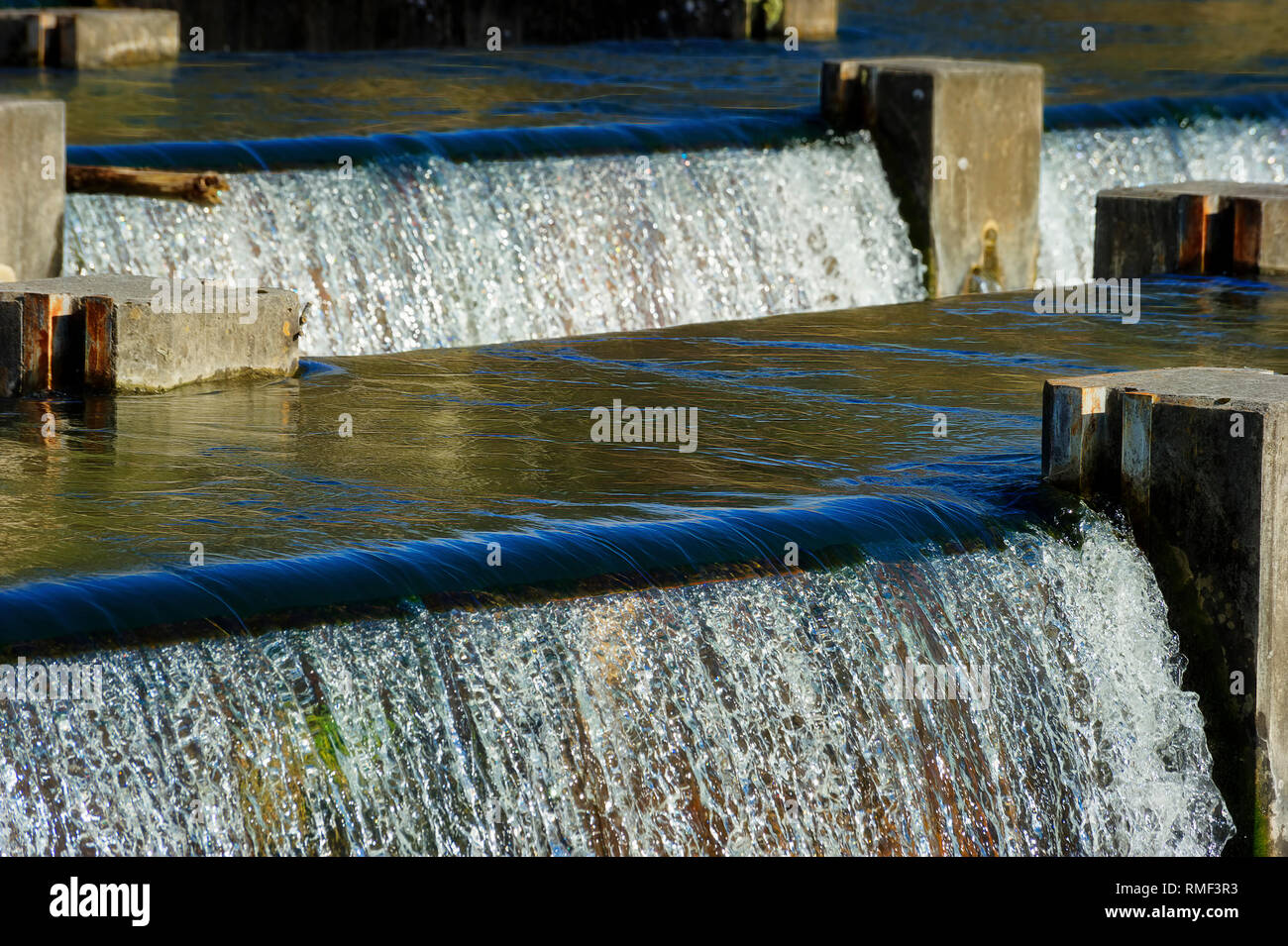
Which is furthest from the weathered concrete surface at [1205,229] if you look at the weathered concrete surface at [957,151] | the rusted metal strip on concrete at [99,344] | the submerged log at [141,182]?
the rusted metal strip on concrete at [99,344]

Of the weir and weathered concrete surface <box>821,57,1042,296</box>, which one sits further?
weathered concrete surface <box>821,57,1042,296</box>

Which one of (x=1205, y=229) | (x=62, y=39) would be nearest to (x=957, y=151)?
(x=1205, y=229)

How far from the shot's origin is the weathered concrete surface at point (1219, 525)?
269 inches

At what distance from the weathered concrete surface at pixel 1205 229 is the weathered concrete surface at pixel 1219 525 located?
5105 millimetres

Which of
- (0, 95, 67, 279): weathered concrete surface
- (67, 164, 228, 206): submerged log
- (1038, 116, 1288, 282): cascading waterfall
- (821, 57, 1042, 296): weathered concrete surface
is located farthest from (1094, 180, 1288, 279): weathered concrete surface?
(0, 95, 67, 279): weathered concrete surface

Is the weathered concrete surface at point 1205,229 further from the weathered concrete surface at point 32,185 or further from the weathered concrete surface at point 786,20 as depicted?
the weathered concrete surface at point 786,20

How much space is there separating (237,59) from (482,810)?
43.6 feet

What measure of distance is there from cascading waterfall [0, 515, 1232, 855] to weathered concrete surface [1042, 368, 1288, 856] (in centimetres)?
10

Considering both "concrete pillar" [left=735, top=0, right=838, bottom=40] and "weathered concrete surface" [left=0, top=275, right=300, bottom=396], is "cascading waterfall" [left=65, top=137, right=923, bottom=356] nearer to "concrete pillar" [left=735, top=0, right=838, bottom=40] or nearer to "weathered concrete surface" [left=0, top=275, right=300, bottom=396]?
"weathered concrete surface" [left=0, top=275, right=300, bottom=396]

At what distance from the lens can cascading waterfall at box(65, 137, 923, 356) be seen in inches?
441

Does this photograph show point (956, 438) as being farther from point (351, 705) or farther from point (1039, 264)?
point (1039, 264)

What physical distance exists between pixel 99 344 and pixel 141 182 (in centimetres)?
245

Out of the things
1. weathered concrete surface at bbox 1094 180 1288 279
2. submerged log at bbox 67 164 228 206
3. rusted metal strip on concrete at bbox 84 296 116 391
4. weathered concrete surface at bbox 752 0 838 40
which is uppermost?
weathered concrete surface at bbox 752 0 838 40
